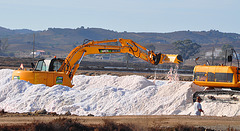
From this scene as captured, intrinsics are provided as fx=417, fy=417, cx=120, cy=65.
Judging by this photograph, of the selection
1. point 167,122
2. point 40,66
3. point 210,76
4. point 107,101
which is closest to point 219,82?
point 210,76

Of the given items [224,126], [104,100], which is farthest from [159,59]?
[224,126]

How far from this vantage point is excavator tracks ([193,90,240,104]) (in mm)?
22984

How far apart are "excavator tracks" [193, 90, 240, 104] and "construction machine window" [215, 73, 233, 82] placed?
1.17 meters

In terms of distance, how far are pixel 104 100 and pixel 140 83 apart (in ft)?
30.4

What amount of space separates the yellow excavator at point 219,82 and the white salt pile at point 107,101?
485 mm

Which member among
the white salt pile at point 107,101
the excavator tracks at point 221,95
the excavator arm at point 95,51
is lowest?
the white salt pile at point 107,101

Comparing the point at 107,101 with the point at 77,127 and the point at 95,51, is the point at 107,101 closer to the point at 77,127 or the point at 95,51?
the point at 95,51

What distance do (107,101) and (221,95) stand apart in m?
6.85

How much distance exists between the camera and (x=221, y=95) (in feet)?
77.2

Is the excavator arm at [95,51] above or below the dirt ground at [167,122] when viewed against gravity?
above

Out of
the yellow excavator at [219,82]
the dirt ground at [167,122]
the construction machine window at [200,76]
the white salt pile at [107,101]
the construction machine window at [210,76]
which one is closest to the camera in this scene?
the dirt ground at [167,122]

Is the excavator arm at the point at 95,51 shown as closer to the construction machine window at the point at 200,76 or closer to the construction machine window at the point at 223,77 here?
the construction machine window at the point at 200,76

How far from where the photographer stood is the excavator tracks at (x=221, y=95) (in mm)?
22984

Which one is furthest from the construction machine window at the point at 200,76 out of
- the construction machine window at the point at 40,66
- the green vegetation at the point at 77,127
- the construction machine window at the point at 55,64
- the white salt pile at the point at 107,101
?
the construction machine window at the point at 40,66
